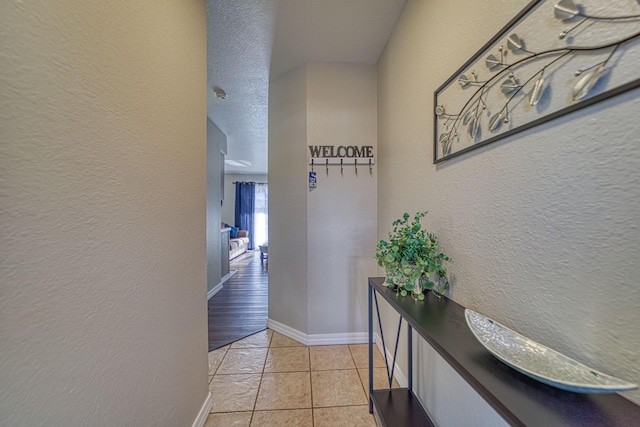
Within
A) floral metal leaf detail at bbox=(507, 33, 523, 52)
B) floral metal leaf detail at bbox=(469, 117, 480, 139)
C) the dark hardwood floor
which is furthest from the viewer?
the dark hardwood floor

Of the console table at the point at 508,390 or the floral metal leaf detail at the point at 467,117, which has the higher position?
the floral metal leaf detail at the point at 467,117

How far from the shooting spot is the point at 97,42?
0.65 m

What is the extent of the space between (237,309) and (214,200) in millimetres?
1628

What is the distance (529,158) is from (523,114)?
0.13m

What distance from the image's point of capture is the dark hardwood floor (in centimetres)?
239

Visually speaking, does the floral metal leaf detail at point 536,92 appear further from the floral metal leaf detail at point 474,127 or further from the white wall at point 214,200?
the white wall at point 214,200

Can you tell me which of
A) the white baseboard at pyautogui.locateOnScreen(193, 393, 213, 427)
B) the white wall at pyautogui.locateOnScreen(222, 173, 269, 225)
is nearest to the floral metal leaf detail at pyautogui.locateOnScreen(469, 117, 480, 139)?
the white baseboard at pyautogui.locateOnScreen(193, 393, 213, 427)

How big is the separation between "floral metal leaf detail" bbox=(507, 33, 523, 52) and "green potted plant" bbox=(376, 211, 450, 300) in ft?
2.34

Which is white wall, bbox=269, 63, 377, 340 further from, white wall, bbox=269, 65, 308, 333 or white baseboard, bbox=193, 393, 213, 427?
white baseboard, bbox=193, 393, 213, 427

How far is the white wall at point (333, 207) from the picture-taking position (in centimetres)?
215

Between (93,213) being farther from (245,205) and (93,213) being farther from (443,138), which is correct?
(245,205)

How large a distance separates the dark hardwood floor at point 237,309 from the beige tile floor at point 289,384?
22 cm

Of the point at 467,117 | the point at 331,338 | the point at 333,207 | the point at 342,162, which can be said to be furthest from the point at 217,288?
the point at 467,117

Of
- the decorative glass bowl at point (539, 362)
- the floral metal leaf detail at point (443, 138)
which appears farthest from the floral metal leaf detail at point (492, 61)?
the decorative glass bowl at point (539, 362)
